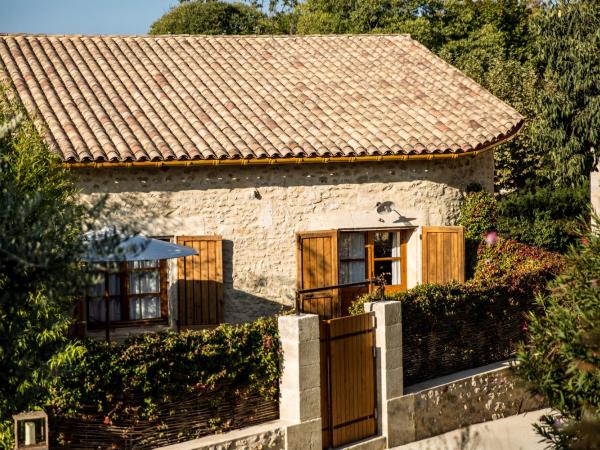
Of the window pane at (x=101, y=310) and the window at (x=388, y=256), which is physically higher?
the window at (x=388, y=256)

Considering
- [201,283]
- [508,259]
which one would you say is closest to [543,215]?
[508,259]

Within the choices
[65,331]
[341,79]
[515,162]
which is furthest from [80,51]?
[515,162]

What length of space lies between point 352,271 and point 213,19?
102 ft

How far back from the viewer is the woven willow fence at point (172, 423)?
8.68m

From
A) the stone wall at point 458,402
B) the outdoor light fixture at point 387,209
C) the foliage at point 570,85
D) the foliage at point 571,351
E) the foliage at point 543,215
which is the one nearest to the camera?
the foliage at point 571,351

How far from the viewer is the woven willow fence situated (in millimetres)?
8680

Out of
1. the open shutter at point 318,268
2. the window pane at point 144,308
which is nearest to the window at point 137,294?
the window pane at point 144,308

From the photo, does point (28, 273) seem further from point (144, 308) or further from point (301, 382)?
point (144, 308)

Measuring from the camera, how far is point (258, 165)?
13938 mm

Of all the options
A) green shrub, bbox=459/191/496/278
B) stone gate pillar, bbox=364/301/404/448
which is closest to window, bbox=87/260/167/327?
stone gate pillar, bbox=364/301/404/448

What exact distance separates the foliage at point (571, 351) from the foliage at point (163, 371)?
3.21 meters

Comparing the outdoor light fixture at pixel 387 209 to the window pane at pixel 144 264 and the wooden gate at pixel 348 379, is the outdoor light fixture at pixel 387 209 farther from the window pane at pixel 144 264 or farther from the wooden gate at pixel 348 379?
the wooden gate at pixel 348 379

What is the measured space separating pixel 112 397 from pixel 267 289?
542 centimetres

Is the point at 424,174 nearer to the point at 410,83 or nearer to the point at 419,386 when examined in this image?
the point at 410,83
